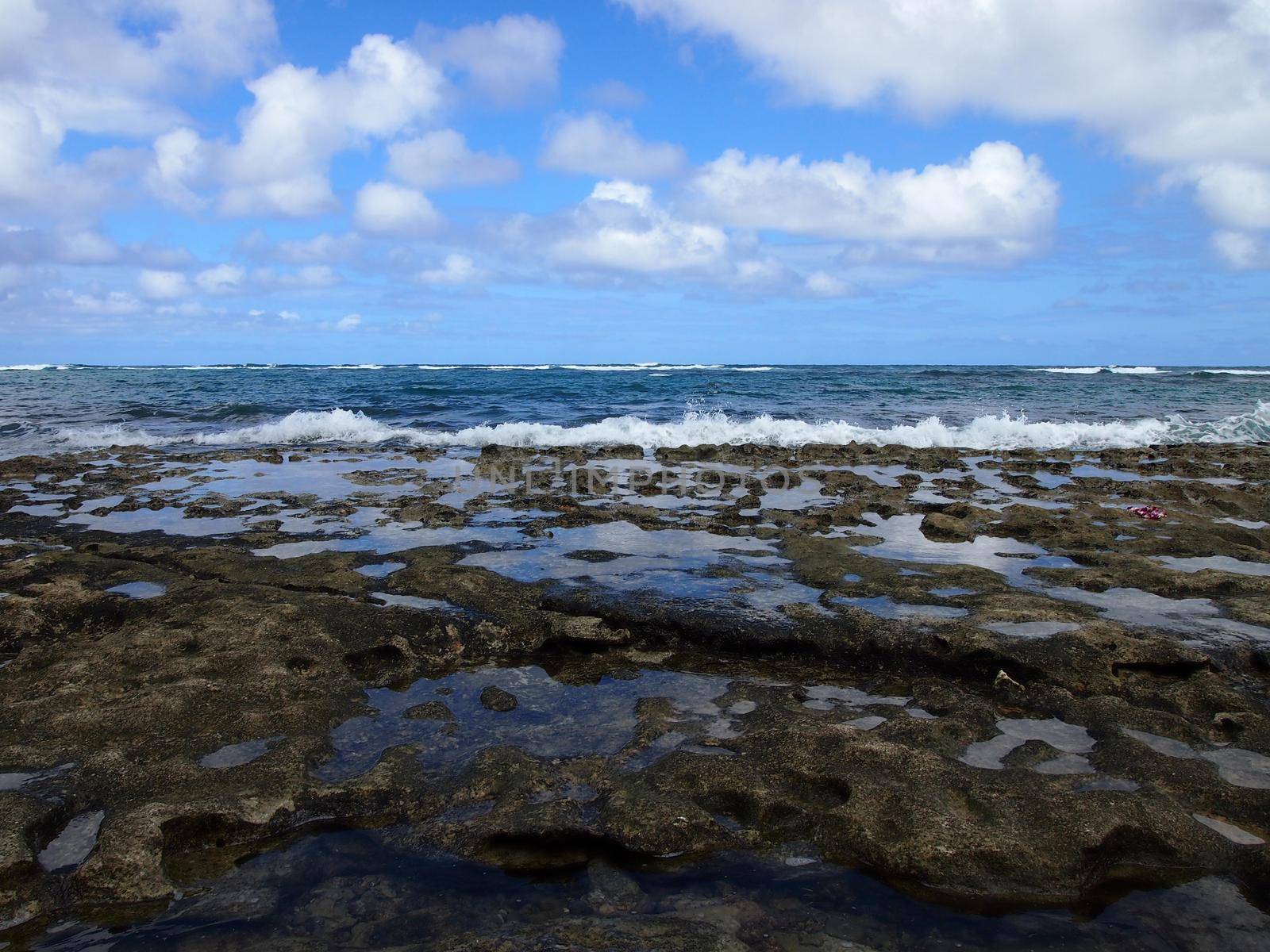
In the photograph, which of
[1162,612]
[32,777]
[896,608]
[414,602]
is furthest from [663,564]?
[32,777]

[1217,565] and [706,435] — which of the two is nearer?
[1217,565]

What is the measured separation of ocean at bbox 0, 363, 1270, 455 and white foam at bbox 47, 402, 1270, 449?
2.2 inches

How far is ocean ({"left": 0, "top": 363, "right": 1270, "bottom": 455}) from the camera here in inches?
753

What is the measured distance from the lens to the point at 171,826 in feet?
10.5

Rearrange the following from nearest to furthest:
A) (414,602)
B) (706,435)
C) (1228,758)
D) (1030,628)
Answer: (1228,758)
(1030,628)
(414,602)
(706,435)

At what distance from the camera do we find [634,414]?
25.2 meters

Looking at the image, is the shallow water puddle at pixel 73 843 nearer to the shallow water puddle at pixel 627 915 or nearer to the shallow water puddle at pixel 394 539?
the shallow water puddle at pixel 627 915

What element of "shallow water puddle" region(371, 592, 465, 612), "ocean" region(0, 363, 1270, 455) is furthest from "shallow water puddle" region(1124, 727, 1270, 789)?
"ocean" region(0, 363, 1270, 455)

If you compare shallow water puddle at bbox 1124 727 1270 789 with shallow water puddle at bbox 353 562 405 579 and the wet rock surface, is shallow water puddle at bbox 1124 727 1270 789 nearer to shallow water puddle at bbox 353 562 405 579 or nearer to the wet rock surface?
the wet rock surface

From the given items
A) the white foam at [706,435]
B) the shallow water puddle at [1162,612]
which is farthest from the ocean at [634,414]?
the shallow water puddle at [1162,612]

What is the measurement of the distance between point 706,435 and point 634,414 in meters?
6.23

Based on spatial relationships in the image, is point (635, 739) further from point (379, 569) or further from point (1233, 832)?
point (379, 569)

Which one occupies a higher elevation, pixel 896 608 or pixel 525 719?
pixel 896 608

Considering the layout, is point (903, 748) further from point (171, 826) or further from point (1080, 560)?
point (1080, 560)
